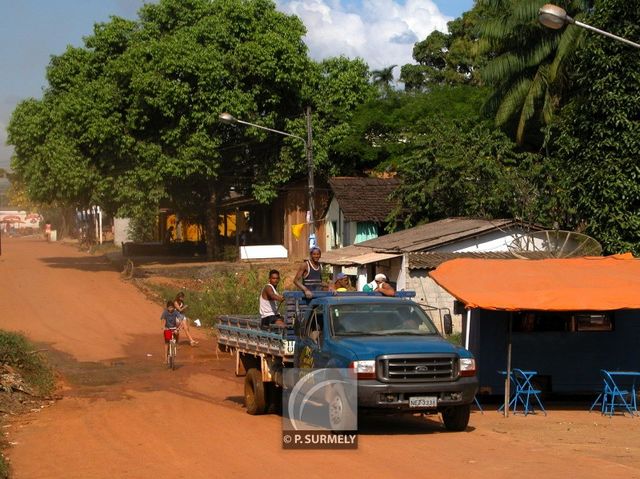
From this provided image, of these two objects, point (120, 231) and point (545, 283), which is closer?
point (545, 283)

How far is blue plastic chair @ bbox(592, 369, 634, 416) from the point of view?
15820 millimetres

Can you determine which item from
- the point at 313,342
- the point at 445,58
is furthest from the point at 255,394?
the point at 445,58

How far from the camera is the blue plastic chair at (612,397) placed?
51.9 ft

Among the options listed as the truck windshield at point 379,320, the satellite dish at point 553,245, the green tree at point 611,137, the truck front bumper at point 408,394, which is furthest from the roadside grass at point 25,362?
the green tree at point 611,137

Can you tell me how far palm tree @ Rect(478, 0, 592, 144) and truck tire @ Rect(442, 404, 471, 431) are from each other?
25.4 metres

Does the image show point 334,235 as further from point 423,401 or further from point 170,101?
point 423,401

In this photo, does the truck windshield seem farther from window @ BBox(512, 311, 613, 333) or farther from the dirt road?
window @ BBox(512, 311, 613, 333)

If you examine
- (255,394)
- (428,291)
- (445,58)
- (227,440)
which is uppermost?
(445,58)

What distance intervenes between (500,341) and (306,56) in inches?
1344

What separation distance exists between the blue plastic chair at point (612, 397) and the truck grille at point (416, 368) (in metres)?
4.20

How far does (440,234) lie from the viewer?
28.8 m

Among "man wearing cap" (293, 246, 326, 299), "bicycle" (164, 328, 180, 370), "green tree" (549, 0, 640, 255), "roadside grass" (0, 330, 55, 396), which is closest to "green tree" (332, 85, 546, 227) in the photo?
"green tree" (549, 0, 640, 255)

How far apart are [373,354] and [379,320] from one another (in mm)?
1364

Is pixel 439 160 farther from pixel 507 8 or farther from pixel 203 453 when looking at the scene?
pixel 203 453
